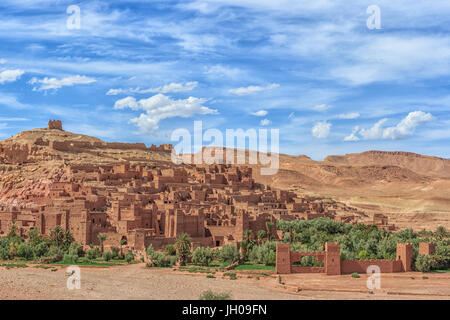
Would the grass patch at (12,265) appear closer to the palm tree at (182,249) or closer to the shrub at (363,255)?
the palm tree at (182,249)

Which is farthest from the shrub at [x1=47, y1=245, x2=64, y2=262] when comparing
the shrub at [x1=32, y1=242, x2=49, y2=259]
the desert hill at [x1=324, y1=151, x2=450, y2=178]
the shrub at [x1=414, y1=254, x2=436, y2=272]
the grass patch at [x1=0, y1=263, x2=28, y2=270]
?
the desert hill at [x1=324, y1=151, x2=450, y2=178]

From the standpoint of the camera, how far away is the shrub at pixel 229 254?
34.8 metres

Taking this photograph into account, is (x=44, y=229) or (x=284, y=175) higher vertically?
(x=284, y=175)

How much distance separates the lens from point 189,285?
90.7ft

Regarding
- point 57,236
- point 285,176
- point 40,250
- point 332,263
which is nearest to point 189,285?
point 332,263

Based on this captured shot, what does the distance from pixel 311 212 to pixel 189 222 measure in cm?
1589

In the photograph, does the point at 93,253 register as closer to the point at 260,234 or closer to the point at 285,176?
the point at 260,234

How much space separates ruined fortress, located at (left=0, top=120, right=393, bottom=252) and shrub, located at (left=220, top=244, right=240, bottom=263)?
113 inches

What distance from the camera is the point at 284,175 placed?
105438 millimetres

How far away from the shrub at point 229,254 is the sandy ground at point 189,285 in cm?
394

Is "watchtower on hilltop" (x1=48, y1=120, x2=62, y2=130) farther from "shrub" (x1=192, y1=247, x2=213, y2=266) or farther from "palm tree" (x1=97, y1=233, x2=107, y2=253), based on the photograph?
"shrub" (x1=192, y1=247, x2=213, y2=266)
